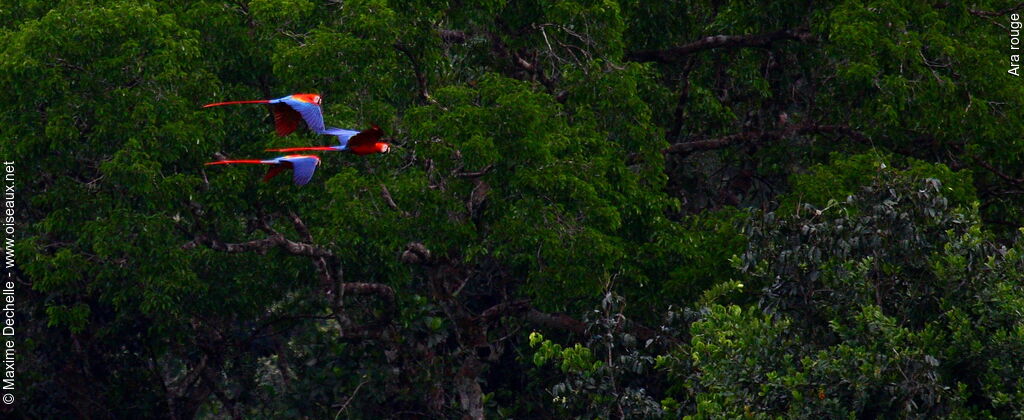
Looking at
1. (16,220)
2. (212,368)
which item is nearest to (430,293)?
(212,368)

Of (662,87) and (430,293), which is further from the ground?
(662,87)

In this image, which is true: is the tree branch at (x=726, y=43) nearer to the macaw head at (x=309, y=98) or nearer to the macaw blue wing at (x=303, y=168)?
the macaw blue wing at (x=303, y=168)

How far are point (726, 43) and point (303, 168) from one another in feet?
21.7

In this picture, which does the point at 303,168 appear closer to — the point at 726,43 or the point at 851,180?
the point at 851,180

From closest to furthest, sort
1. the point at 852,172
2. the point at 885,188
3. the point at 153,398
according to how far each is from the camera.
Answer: the point at 885,188
the point at 852,172
the point at 153,398

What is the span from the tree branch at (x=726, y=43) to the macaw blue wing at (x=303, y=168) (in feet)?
21.0

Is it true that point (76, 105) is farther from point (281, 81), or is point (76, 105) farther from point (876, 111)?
point (876, 111)

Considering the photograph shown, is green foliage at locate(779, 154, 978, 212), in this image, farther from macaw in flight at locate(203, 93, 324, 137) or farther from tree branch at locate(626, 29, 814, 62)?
macaw in flight at locate(203, 93, 324, 137)

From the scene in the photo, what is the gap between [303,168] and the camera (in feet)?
33.3

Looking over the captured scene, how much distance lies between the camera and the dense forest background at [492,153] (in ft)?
43.0

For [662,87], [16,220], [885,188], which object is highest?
[885,188]

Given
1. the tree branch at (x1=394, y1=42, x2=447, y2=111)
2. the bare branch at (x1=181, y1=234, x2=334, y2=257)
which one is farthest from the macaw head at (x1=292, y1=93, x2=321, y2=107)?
the bare branch at (x1=181, y1=234, x2=334, y2=257)

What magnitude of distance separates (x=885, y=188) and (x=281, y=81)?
641 cm

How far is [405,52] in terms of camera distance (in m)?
14.2
